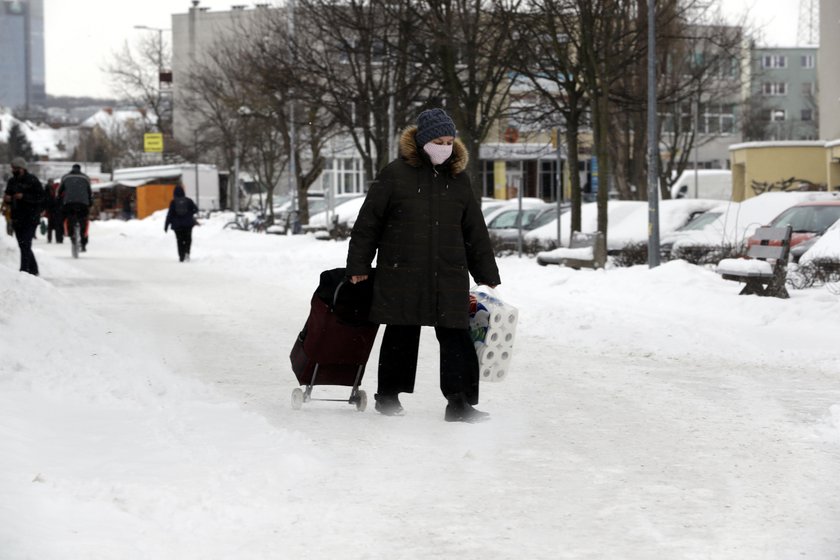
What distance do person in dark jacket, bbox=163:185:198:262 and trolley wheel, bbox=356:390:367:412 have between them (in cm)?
2002

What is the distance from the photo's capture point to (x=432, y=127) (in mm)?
7750

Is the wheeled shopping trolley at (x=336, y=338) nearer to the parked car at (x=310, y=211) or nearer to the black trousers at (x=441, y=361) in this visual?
the black trousers at (x=441, y=361)

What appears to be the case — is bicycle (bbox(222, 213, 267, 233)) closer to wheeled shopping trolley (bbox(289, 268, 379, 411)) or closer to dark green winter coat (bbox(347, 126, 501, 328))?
wheeled shopping trolley (bbox(289, 268, 379, 411))

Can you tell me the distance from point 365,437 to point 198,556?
8.50 feet

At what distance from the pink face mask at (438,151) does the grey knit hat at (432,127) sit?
32mm

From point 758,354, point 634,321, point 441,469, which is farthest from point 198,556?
point 634,321

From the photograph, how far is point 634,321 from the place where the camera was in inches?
551

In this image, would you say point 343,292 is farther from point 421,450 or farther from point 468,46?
point 468,46

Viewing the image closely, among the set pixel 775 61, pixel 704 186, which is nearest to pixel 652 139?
pixel 704 186

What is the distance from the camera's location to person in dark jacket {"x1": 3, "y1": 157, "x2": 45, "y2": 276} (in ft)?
64.1

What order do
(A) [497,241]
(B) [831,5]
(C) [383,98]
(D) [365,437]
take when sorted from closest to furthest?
(D) [365,437], (A) [497,241], (C) [383,98], (B) [831,5]

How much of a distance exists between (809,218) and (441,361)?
1544cm

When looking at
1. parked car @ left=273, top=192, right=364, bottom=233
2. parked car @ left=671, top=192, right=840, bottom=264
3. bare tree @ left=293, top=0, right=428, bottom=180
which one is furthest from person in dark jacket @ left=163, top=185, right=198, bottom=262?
parked car @ left=273, top=192, right=364, bottom=233

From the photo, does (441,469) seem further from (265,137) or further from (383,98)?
(265,137)
